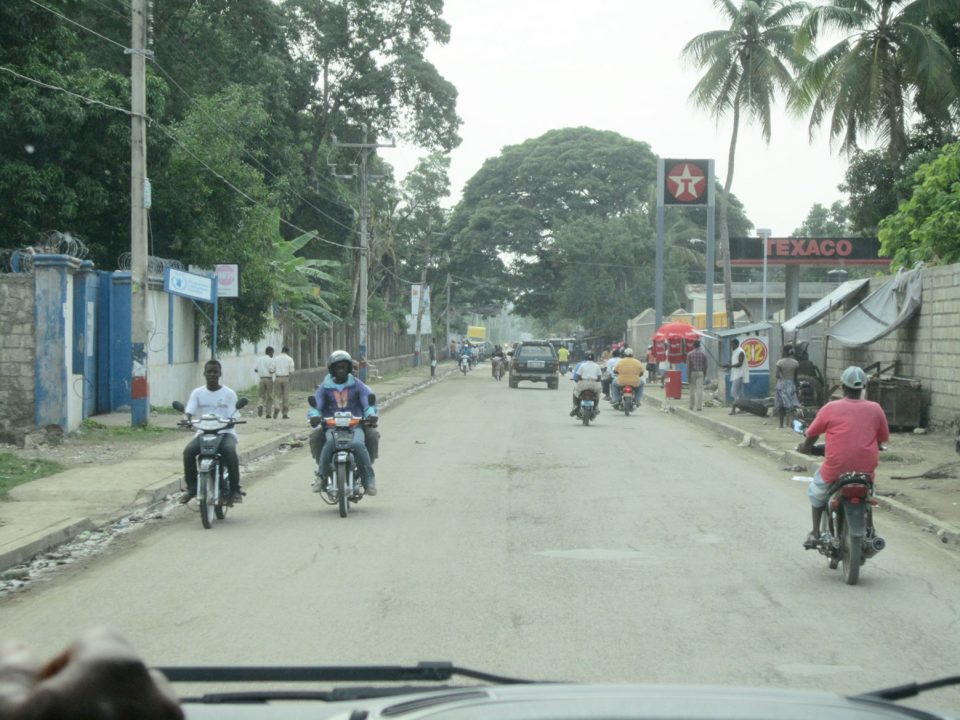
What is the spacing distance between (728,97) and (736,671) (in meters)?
33.1

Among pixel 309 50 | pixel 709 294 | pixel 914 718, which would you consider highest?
pixel 309 50

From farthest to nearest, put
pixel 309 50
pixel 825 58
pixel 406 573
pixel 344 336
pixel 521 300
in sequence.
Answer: pixel 521 300, pixel 344 336, pixel 309 50, pixel 825 58, pixel 406 573

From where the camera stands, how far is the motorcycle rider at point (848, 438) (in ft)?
29.6

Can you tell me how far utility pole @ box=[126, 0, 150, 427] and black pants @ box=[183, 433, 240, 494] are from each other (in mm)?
9414

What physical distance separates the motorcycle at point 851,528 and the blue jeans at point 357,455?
506cm

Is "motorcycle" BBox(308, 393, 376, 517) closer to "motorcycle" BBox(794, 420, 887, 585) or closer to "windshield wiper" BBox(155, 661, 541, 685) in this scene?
"motorcycle" BBox(794, 420, 887, 585)

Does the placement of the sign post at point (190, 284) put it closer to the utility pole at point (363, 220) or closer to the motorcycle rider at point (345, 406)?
the motorcycle rider at point (345, 406)

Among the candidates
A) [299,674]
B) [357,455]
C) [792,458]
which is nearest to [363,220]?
[792,458]

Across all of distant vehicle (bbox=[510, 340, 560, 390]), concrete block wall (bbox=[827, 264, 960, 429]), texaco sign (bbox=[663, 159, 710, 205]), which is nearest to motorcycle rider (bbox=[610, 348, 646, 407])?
concrete block wall (bbox=[827, 264, 960, 429])

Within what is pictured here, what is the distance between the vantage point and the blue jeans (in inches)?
489

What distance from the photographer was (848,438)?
9.05 meters

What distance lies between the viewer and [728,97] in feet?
122

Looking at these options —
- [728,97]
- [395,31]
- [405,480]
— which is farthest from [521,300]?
[405,480]

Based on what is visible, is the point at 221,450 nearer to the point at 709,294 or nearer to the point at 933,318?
the point at 933,318
